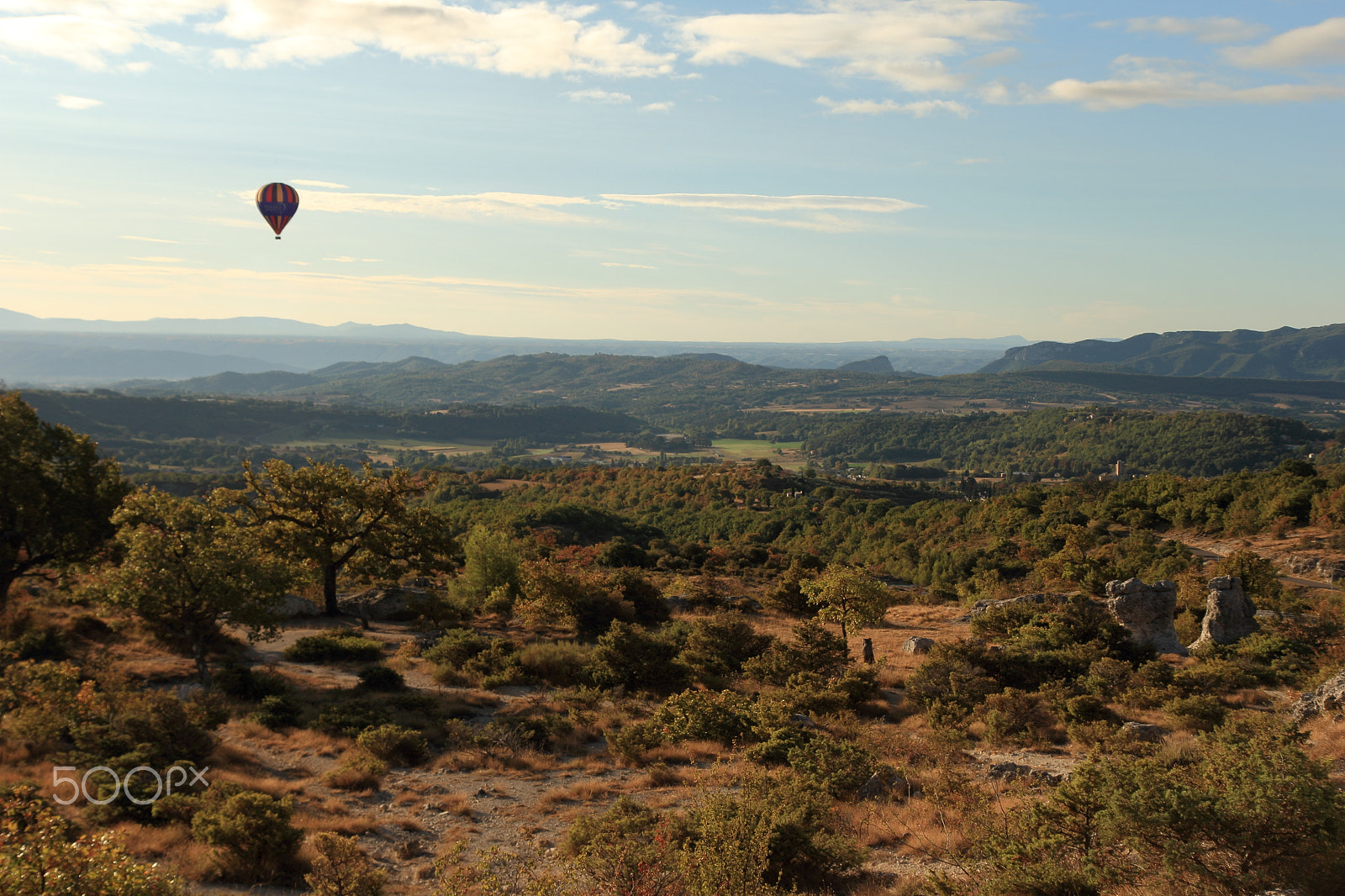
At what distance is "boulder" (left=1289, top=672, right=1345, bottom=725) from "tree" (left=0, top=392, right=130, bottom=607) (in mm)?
35731

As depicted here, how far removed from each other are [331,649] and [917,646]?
21.2 metres

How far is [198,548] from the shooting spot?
19.9 m

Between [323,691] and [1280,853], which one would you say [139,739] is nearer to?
[323,691]

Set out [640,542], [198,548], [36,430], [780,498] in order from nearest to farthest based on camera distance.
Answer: [198,548] < [36,430] < [640,542] < [780,498]

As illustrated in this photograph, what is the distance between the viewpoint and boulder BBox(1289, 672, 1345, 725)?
627 inches

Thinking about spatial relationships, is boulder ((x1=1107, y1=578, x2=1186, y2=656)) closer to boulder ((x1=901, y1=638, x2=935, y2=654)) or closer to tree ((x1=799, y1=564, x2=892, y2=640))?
boulder ((x1=901, y1=638, x2=935, y2=654))

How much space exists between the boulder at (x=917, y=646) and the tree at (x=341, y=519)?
19.0 metres

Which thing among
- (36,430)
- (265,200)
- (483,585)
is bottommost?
(483,585)

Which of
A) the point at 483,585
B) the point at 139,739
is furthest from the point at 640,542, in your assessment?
the point at 139,739

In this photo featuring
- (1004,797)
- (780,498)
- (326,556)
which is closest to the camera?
(1004,797)

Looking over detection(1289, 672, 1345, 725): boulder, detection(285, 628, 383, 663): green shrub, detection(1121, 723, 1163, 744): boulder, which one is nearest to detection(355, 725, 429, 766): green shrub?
detection(285, 628, 383, 663): green shrub

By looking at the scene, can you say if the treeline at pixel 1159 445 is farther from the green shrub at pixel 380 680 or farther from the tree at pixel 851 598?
the green shrub at pixel 380 680

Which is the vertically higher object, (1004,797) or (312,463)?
(312,463)

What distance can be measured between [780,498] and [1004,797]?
255ft
